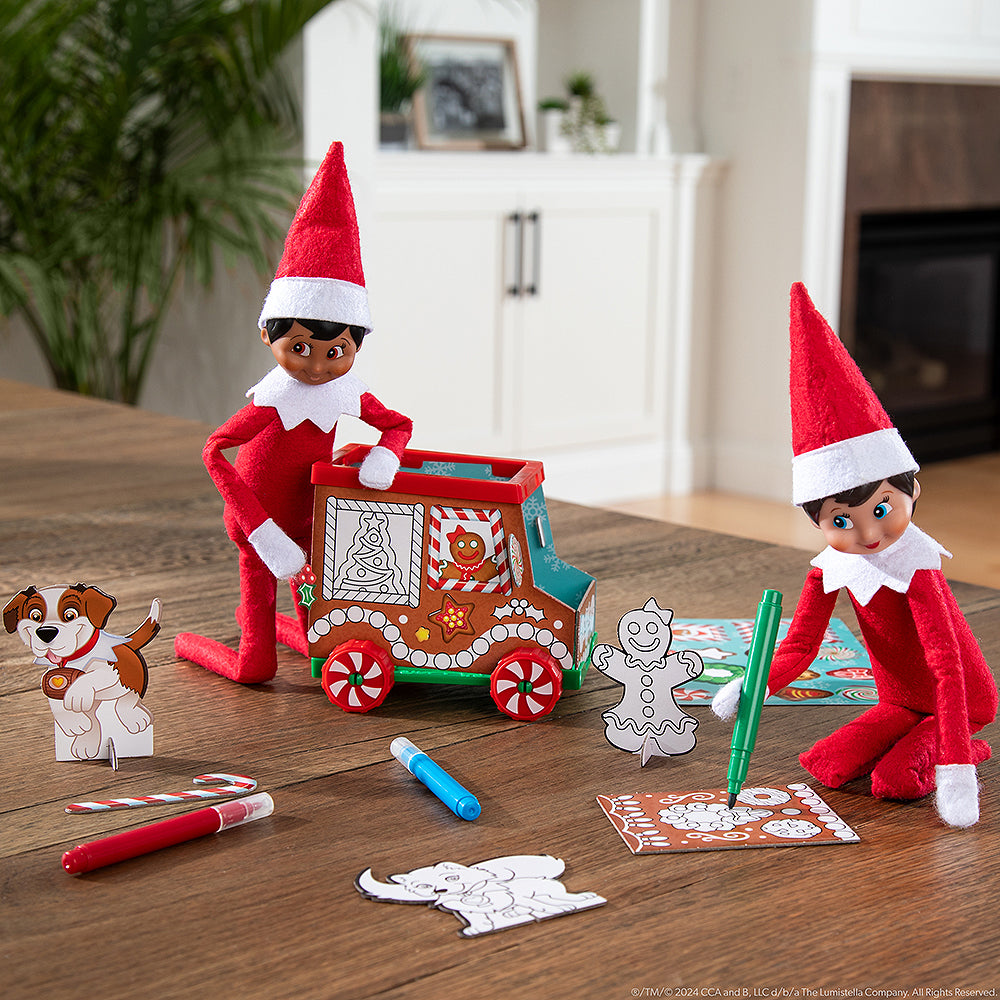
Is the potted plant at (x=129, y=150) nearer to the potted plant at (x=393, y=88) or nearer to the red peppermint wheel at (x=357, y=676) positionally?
the potted plant at (x=393, y=88)

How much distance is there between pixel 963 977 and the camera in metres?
0.55

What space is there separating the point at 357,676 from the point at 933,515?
10.7 feet

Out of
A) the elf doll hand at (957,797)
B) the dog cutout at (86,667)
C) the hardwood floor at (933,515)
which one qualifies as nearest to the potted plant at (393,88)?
the hardwood floor at (933,515)

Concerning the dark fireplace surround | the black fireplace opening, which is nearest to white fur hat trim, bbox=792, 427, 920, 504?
the dark fireplace surround

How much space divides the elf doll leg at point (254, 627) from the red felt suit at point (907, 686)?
328mm

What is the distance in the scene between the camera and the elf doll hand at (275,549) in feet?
2.72

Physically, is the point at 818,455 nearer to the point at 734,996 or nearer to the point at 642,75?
the point at 734,996

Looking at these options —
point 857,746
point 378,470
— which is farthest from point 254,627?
point 857,746

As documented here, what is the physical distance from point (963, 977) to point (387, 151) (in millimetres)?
3036

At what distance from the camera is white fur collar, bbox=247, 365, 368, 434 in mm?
846

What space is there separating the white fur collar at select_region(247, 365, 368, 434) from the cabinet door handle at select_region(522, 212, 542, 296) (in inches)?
109

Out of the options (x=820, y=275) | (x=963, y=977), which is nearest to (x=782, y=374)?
(x=820, y=275)

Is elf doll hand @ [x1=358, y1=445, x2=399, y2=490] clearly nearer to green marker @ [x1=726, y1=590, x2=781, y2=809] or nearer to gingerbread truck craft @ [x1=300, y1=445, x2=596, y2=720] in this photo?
gingerbread truck craft @ [x1=300, y1=445, x2=596, y2=720]

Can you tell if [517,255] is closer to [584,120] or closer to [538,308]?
[538,308]
